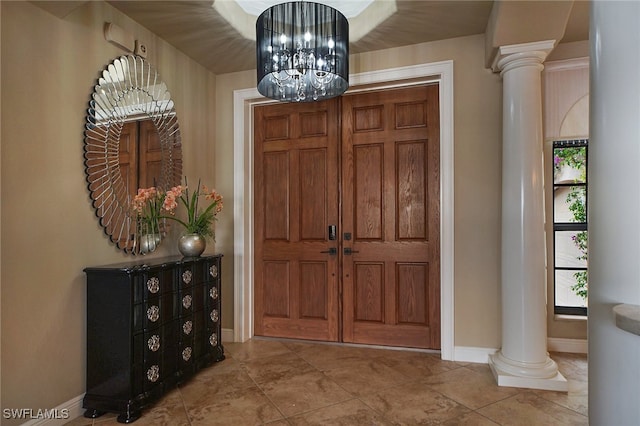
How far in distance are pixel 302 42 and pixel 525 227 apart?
2.03m

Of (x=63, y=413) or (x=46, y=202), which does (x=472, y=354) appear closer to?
(x=63, y=413)

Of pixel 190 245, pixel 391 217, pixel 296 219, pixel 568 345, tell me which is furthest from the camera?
pixel 296 219

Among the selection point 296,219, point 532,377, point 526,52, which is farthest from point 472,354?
point 526,52

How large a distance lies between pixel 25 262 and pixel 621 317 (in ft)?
8.69

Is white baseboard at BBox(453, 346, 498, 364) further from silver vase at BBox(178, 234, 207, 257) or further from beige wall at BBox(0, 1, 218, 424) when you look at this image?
beige wall at BBox(0, 1, 218, 424)

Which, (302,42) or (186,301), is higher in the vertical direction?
(302,42)

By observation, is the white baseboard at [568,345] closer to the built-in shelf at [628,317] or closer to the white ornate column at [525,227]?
the white ornate column at [525,227]

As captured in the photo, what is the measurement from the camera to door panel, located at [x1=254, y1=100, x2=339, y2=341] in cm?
382

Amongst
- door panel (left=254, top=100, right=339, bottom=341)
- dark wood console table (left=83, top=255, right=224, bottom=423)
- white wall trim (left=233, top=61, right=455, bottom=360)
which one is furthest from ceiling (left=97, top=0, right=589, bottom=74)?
dark wood console table (left=83, top=255, right=224, bottom=423)

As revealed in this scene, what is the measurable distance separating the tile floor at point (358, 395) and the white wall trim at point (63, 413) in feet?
0.15

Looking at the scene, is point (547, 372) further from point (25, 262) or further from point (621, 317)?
point (25, 262)

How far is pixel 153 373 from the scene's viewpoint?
248cm

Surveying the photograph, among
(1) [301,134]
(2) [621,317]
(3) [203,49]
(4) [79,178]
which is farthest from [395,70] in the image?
(2) [621,317]

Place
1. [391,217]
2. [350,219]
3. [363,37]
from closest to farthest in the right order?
1. [363,37]
2. [391,217]
3. [350,219]
